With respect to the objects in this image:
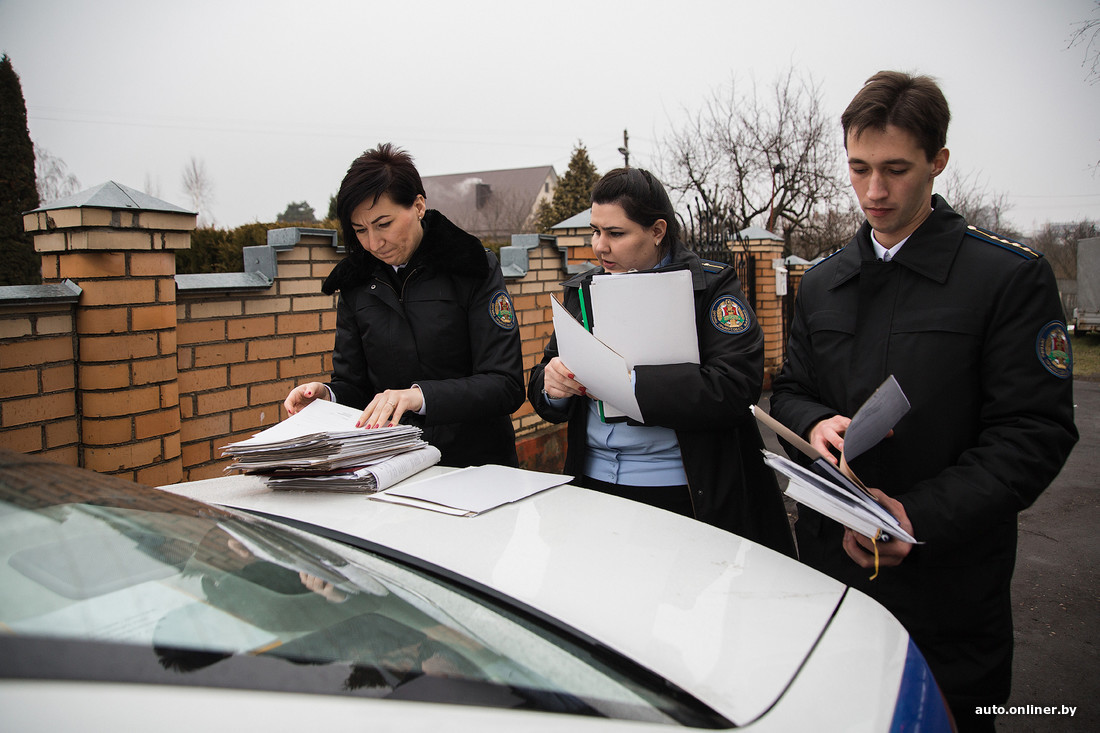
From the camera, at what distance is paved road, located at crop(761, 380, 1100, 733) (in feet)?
8.13

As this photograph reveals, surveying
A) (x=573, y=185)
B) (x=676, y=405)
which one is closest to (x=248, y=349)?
(x=676, y=405)

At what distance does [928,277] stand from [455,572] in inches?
47.1

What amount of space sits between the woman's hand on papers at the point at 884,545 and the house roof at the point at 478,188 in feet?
139

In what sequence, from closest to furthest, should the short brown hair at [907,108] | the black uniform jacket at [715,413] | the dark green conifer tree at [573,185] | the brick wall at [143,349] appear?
the short brown hair at [907,108]
the black uniform jacket at [715,413]
the brick wall at [143,349]
the dark green conifer tree at [573,185]

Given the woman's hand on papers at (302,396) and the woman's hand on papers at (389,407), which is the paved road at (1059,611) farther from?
the woman's hand on papers at (302,396)

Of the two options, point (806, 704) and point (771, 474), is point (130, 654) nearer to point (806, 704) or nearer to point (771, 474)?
point (806, 704)

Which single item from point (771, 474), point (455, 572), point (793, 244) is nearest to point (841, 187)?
point (793, 244)

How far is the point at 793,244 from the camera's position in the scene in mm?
19500

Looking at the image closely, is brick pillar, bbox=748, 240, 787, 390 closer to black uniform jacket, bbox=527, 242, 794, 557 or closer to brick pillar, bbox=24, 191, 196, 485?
black uniform jacket, bbox=527, 242, 794, 557

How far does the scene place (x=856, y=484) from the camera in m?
1.32

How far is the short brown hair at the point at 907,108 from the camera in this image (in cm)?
147

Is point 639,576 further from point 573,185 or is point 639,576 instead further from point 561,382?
point 573,185

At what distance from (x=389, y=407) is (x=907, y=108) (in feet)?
4.72

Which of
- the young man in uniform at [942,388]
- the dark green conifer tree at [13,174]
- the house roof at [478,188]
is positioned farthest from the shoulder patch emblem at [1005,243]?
the house roof at [478,188]
